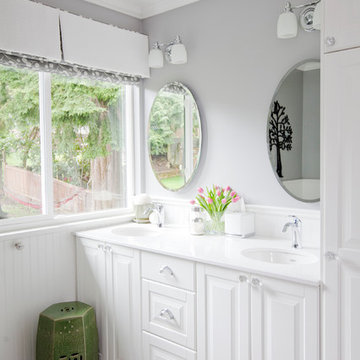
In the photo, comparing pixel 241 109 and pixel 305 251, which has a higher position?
pixel 241 109

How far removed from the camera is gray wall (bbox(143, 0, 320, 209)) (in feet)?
8.01

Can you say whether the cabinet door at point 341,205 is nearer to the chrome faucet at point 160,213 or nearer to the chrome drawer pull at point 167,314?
the chrome drawer pull at point 167,314

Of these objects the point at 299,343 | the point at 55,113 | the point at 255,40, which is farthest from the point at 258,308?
the point at 55,113

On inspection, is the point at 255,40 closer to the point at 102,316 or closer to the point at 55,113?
the point at 55,113

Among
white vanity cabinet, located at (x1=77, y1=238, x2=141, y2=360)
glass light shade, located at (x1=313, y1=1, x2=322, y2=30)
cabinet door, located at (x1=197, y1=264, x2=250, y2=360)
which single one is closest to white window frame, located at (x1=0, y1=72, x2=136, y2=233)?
white vanity cabinet, located at (x1=77, y1=238, x2=141, y2=360)

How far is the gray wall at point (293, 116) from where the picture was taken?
7.64 feet

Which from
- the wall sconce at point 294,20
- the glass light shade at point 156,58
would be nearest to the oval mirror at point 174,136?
the glass light shade at point 156,58

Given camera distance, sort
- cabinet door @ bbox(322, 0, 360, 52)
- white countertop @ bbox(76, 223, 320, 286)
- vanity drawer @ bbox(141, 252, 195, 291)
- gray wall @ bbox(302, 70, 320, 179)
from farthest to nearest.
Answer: gray wall @ bbox(302, 70, 320, 179), vanity drawer @ bbox(141, 252, 195, 291), white countertop @ bbox(76, 223, 320, 286), cabinet door @ bbox(322, 0, 360, 52)

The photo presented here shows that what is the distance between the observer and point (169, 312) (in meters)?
2.24

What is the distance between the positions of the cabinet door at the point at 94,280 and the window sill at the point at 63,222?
15 cm

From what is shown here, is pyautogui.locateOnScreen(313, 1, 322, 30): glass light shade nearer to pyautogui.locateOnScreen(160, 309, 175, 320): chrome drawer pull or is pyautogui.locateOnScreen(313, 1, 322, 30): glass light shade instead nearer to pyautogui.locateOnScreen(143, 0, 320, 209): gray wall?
pyautogui.locateOnScreen(143, 0, 320, 209): gray wall

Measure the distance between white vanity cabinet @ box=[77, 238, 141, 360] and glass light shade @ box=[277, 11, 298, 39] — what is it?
148 centimetres

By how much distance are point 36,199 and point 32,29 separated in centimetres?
104

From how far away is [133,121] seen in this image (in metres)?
3.24
